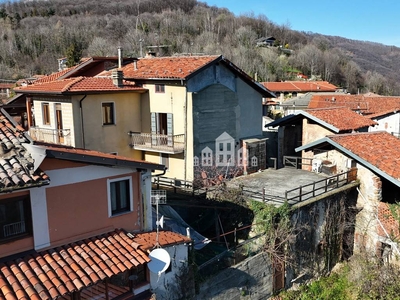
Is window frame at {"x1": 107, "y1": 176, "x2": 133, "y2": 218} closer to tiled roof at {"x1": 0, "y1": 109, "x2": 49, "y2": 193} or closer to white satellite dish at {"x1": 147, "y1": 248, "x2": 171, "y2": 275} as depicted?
white satellite dish at {"x1": 147, "y1": 248, "x2": 171, "y2": 275}

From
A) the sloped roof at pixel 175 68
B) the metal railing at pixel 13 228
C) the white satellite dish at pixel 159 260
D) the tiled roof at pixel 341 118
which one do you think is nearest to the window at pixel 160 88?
the sloped roof at pixel 175 68

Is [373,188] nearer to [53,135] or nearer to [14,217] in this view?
[14,217]

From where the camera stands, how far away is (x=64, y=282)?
8711mm

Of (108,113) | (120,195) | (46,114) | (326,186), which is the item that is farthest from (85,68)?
(326,186)

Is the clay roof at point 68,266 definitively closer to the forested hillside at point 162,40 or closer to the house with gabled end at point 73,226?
the house with gabled end at point 73,226

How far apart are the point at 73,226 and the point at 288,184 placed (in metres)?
12.9

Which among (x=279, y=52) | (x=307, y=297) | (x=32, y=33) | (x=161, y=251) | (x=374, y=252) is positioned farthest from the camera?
(x=279, y=52)

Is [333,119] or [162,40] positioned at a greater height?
[162,40]

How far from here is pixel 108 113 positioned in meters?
21.5

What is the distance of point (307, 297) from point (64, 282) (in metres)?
12.2

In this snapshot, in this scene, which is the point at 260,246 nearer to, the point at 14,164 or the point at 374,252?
the point at 374,252

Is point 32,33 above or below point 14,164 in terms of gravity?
above

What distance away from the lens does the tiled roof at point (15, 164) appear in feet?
28.0

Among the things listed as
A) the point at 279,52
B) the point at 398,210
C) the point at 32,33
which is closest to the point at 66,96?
the point at 398,210
